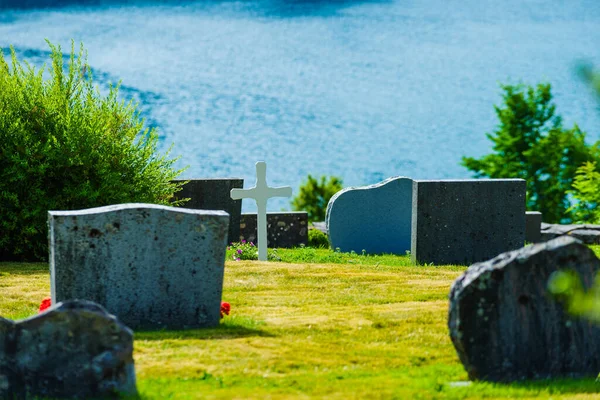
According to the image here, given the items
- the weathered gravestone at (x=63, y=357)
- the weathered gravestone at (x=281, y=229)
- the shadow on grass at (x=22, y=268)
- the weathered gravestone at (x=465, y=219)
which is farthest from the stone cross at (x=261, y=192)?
the weathered gravestone at (x=63, y=357)

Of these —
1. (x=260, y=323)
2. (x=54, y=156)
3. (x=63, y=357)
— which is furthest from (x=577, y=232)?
(x=63, y=357)

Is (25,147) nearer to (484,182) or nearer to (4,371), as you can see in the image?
(484,182)

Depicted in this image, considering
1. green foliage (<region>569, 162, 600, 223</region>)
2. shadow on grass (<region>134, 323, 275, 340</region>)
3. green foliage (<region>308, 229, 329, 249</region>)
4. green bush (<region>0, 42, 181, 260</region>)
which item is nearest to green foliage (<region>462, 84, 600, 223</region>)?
green foliage (<region>569, 162, 600, 223</region>)

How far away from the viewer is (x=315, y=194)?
33.4 meters

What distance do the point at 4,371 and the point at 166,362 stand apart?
147cm

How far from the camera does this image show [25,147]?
53.2 ft

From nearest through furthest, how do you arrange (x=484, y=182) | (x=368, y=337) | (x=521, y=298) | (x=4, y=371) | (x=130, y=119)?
(x=4, y=371), (x=521, y=298), (x=368, y=337), (x=484, y=182), (x=130, y=119)

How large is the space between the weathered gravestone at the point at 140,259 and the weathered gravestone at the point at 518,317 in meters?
2.91

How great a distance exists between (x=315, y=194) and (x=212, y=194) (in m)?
13.6

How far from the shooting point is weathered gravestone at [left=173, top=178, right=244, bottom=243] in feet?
65.9

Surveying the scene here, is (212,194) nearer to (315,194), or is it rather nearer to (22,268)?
(22,268)

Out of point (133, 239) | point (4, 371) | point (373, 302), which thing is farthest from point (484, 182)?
point (4, 371)

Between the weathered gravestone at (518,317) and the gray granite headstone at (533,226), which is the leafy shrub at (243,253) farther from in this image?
the weathered gravestone at (518,317)

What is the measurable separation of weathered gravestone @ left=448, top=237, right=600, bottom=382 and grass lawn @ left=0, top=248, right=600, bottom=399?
0.59 ft
